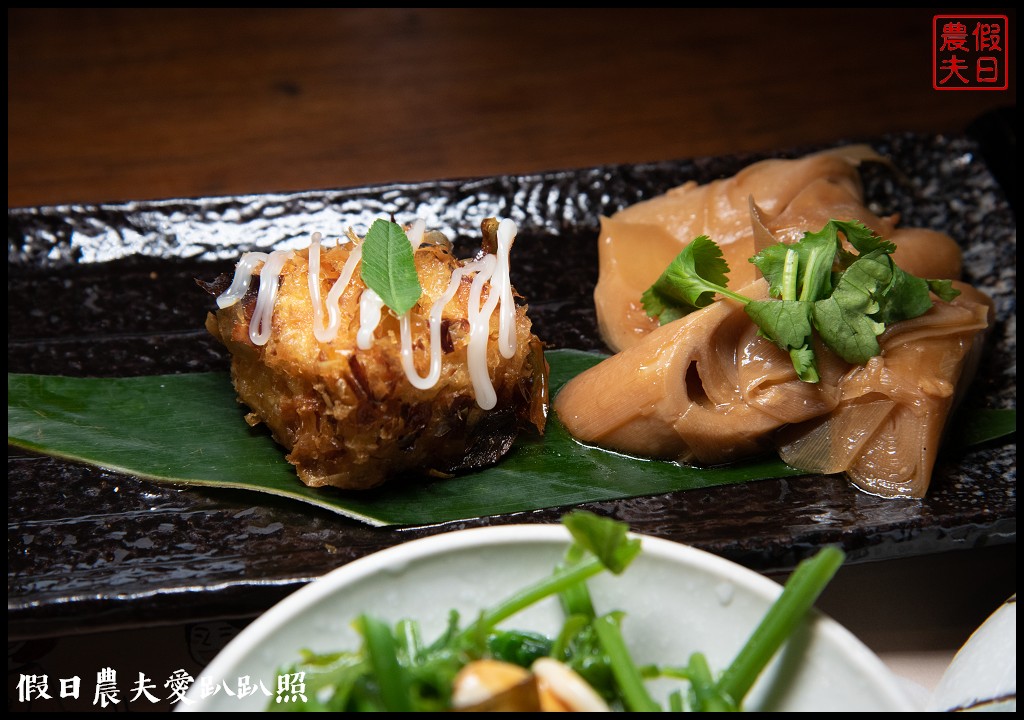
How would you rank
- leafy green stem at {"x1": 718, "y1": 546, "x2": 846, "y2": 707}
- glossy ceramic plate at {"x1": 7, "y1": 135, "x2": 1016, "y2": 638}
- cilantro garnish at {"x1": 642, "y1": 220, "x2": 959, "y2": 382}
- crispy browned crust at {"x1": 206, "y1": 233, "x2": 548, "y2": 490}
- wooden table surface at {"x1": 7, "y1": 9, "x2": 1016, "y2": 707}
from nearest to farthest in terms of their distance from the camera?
1. leafy green stem at {"x1": 718, "y1": 546, "x2": 846, "y2": 707}
2. glossy ceramic plate at {"x1": 7, "y1": 135, "x2": 1016, "y2": 638}
3. crispy browned crust at {"x1": 206, "y1": 233, "x2": 548, "y2": 490}
4. cilantro garnish at {"x1": 642, "y1": 220, "x2": 959, "y2": 382}
5. wooden table surface at {"x1": 7, "y1": 9, "x2": 1016, "y2": 707}

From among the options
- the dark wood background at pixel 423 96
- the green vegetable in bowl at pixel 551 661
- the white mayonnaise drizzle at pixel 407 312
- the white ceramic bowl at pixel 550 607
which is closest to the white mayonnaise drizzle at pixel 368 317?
the white mayonnaise drizzle at pixel 407 312

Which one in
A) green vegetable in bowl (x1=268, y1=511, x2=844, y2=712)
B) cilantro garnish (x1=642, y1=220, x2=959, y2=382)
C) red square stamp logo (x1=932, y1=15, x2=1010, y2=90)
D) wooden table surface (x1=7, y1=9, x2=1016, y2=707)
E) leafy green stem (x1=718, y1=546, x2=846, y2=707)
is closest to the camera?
green vegetable in bowl (x1=268, y1=511, x2=844, y2=712)

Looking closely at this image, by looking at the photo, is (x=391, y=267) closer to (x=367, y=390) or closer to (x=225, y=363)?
(x=367, y=390)

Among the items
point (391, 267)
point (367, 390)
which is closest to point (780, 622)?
point (367, 390)

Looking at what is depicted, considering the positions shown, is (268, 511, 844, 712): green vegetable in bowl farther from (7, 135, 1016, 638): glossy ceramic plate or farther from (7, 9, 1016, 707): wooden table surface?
(7, 9, 1016, 707): wooden table surface

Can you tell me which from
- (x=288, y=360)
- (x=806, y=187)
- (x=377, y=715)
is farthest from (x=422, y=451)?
(x=806, y=187)

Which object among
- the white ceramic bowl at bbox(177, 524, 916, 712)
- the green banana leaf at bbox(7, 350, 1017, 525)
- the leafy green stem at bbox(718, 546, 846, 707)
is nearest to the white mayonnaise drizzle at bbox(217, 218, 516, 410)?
the green banana leaf at bbox(7, 350, 1017, 525)

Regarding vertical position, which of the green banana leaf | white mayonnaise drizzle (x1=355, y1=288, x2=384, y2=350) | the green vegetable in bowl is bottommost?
the green vegetable in bowl

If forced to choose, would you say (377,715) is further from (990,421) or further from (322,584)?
(990,421)
